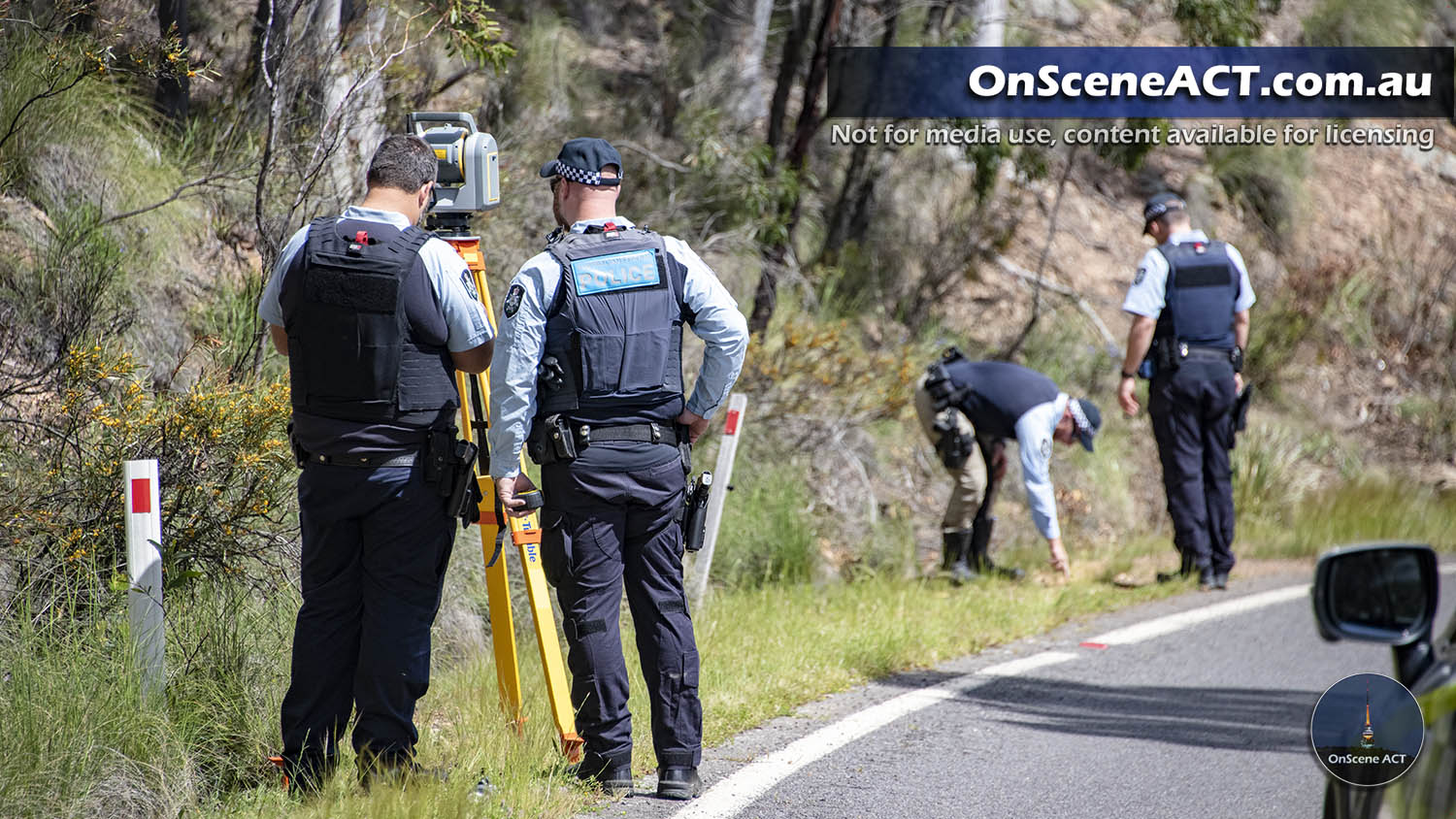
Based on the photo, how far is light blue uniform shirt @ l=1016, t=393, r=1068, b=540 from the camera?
8055mm

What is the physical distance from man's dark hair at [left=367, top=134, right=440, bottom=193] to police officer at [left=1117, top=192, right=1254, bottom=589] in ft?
17.8

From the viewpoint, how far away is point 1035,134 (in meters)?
12.4

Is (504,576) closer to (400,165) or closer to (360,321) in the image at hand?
(360,321)

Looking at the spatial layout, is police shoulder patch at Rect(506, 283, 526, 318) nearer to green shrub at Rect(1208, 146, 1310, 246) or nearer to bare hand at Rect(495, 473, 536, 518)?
bare hand at Rect(495, 473, 536, 518)

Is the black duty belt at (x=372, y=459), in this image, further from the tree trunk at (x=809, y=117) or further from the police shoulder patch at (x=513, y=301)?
the tree trunk at (x=809, y=117)

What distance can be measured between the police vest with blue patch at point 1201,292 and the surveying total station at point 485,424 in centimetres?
518

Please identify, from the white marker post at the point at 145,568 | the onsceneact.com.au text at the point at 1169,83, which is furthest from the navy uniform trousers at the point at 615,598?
the onsceneact.com.au text at the point at 1169,83

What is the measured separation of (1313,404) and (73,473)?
12.2m

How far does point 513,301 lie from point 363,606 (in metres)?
1.04

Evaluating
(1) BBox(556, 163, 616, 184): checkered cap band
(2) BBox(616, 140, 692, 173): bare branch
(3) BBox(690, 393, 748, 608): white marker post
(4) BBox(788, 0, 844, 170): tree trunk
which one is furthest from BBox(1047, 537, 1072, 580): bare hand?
(1) BBox(556, 163, 616, 184): checkered cap band

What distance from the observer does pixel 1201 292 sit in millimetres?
8242

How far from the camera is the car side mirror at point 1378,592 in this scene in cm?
214

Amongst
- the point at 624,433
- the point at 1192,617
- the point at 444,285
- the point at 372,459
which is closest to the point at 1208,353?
the point at 1192,617

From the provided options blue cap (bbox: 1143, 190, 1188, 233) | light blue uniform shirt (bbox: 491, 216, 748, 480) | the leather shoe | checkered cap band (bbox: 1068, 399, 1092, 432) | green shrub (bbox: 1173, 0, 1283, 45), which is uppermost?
green shrub (bbox: 1173, 0, 1283, 45)
